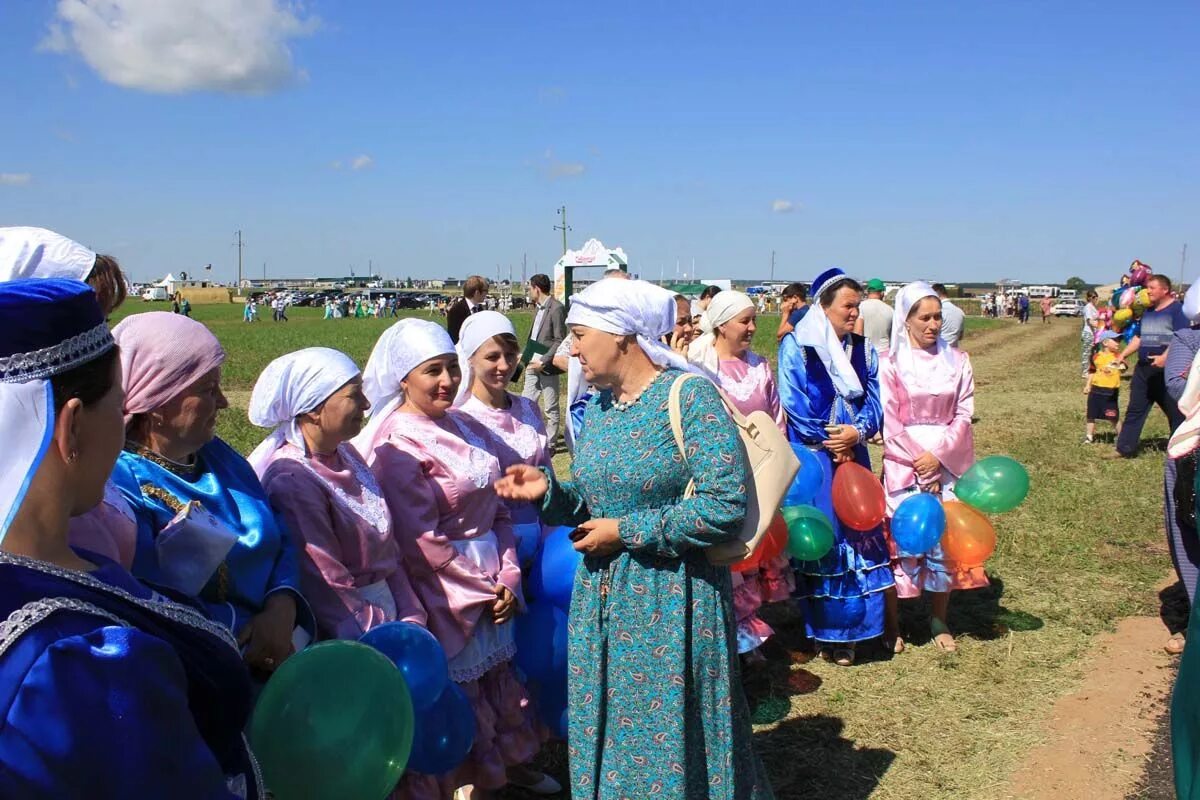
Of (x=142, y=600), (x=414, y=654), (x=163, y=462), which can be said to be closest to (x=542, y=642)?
(x=414, y=654)

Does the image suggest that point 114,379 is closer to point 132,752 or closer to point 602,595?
point 132,752

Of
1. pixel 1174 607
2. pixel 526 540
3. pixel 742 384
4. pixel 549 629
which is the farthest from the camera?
pixel 1174 607

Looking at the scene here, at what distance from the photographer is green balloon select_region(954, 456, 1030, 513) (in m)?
5.15

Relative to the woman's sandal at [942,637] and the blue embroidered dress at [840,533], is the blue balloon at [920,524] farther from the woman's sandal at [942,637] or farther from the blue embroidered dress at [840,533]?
the woman's sandal at [942,637]

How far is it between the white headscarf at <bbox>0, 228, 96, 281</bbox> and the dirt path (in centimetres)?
398

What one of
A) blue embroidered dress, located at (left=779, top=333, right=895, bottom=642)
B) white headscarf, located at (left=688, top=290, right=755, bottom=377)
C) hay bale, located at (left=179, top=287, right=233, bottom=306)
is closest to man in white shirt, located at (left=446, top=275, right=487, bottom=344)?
white headscarf, located at (left=688, top=290, right=755, bottom=377)

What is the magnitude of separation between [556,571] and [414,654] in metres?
1.17

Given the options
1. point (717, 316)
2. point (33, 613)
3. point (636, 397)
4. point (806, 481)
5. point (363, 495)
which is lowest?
point (806, 481)

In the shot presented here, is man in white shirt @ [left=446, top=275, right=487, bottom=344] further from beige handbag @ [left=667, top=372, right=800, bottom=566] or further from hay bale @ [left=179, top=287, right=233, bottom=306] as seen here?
hay bale @ [left=179, top=287, right=233, bottom=306]

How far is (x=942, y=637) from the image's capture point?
5.54 m

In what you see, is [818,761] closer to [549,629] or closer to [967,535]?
[549,629]

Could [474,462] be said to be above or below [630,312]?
below

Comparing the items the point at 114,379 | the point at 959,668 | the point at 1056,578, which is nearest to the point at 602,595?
the point at 114,379

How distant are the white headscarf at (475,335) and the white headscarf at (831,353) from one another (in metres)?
1.80
